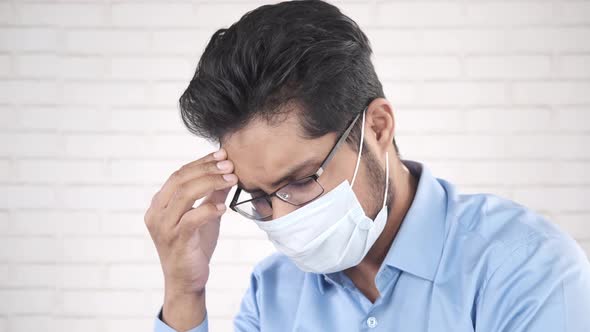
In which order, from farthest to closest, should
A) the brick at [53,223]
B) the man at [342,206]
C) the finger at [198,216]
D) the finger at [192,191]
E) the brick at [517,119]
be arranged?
the brick at [53,223]
the brick at [517,119]
the finger at [198,216]
the finger at [192,191]
the man at [342,206]

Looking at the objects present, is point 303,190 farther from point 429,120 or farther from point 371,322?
point 429,120

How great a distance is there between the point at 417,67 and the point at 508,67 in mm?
358

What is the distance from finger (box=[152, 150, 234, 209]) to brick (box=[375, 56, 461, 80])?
4.70 feet

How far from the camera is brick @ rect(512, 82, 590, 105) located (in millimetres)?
2691

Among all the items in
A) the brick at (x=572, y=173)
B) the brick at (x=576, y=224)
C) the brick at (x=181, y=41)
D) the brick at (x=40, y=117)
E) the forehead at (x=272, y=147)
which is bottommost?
the brick at (x=576, y=224)

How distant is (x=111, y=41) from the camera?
278 centimetres

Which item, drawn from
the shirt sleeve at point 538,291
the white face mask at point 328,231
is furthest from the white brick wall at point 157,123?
the shirt sleeve at point 538,291

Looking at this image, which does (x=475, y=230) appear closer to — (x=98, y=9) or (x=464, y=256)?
(x=464, y=256)

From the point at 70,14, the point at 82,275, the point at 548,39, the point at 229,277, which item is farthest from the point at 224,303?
the point at 548,39

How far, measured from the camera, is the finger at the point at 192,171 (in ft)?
4.46

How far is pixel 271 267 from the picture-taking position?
163cm

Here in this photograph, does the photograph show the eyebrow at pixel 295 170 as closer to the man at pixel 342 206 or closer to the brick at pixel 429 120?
the man at pixel 342 206

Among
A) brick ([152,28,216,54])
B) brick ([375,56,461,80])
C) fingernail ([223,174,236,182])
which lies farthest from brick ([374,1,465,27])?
fingernail ([223,174,236,182])

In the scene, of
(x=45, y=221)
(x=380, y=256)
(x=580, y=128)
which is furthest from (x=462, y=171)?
(x=45, y=221)
